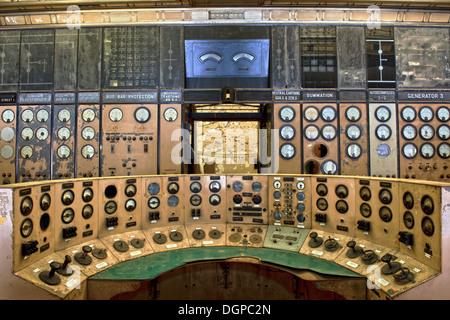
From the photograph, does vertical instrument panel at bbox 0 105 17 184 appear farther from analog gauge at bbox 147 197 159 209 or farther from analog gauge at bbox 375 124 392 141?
analog gauge at bbox 375 124 392 141

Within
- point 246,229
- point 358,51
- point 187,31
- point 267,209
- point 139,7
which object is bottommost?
point 246,229

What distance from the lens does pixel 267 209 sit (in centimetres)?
393

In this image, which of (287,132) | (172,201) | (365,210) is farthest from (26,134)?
(365,210)

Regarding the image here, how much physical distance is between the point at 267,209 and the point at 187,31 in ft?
15.8

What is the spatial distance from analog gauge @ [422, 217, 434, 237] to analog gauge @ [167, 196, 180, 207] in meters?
3.17

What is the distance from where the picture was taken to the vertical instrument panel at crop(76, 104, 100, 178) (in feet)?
19.3

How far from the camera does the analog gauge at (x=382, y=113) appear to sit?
19.5 feet

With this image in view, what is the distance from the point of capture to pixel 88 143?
5.91m

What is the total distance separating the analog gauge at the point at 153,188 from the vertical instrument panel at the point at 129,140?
2129 millimetres

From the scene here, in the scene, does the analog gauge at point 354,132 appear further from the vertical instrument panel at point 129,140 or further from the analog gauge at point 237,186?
the vertical instrument panel at point 129,140

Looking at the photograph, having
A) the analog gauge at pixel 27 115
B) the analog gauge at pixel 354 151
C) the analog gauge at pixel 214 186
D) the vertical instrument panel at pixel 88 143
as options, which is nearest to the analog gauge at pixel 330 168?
the analog gauge at pixel 354 151

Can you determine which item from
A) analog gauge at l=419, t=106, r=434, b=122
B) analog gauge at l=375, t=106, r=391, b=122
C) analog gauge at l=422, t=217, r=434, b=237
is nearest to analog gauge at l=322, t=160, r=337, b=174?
analog gauge at l=375, t=106, r=391, b=122

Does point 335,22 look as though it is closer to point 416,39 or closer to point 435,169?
point 416,39

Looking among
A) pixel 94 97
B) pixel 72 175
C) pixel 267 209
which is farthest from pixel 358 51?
pixel 72 175
